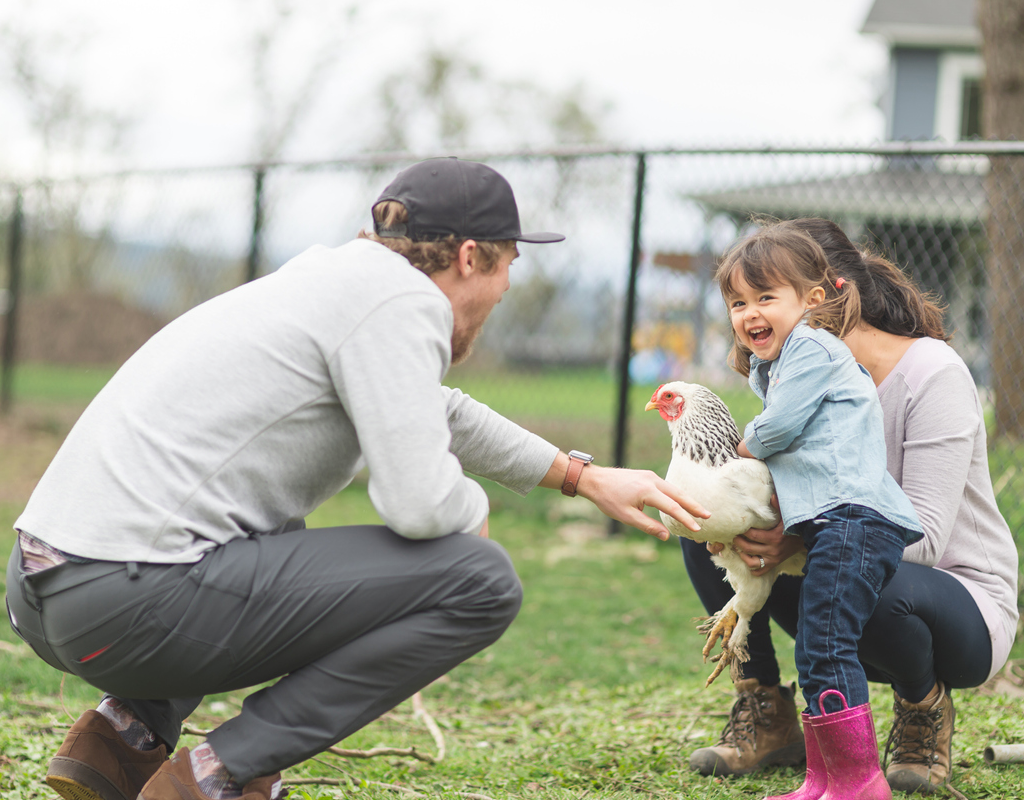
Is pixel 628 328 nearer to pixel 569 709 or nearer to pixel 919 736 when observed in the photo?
pixel 569 709

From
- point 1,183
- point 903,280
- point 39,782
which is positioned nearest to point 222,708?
point 39,782

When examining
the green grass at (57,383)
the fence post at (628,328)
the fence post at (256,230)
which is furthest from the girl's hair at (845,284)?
the green grass at (57,383)

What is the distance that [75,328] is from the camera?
893 centimetres

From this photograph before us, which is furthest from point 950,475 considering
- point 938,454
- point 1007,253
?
point 1007,253

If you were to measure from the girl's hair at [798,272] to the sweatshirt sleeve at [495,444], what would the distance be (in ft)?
2.03

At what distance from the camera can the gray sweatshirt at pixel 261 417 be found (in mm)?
1661

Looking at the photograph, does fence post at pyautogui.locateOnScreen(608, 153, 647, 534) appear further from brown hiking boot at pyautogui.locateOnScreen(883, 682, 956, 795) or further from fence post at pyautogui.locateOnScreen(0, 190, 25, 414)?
fence post at pyautogui.locateOnScreen(0, 190, 25, 414)

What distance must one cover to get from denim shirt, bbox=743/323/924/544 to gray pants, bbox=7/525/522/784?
0.68 m

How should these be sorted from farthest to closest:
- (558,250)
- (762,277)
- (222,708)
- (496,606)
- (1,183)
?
(1,183) < (558,250) < (222,708) < (762,277) < (496,606)

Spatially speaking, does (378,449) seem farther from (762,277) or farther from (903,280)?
(903,280)

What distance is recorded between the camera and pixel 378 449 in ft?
5.42

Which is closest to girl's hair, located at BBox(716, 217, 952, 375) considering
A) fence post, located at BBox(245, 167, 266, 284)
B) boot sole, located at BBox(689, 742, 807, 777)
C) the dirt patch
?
boot sole, located at BBox(689, 742, 807, 777)

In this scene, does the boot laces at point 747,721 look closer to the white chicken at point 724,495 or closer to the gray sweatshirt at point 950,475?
the white chicken at point 724,495

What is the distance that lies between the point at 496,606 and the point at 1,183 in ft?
27.9
